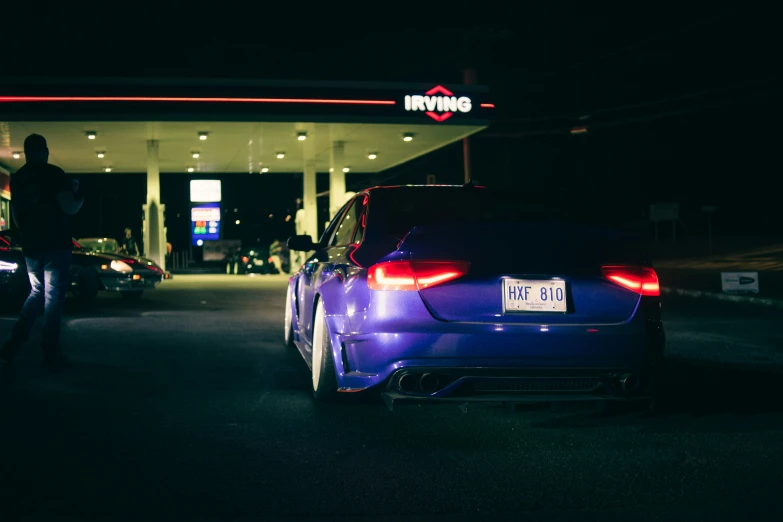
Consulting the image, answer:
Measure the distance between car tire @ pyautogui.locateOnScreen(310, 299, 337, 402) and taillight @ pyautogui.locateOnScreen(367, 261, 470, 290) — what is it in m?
0.89

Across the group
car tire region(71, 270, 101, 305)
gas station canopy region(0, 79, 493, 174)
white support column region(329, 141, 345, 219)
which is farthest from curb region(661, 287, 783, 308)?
white support column region(329, 141, 345, 219)

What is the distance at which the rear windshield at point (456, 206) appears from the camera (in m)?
5.82

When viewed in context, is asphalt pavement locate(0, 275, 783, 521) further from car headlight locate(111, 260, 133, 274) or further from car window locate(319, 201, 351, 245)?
car headlight locate(111, 260, 133, 274)

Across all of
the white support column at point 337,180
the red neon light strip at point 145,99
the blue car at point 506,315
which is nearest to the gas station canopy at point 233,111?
the red neon light strip at point 145,99

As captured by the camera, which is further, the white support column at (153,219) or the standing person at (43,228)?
the white support column at (153,219)

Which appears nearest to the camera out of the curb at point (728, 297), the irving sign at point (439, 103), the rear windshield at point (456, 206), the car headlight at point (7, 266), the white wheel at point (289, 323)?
the rear windshield at point (456, 206)

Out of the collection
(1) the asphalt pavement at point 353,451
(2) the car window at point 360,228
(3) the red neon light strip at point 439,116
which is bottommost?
(1) the asphalt pavement at point 353,451

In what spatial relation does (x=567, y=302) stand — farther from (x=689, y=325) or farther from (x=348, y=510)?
(x=689, y=325)

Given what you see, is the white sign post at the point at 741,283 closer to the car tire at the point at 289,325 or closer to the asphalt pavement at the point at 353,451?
the asphalt pavement at the point at 353,451

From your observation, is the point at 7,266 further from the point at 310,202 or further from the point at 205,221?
the point at 205,221

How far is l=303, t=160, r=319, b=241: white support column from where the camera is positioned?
1280 inches

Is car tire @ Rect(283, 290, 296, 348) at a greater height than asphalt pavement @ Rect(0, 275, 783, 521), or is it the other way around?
car tire @ Rect(283, 290, 296, 348)

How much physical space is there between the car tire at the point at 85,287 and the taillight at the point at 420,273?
11305mm

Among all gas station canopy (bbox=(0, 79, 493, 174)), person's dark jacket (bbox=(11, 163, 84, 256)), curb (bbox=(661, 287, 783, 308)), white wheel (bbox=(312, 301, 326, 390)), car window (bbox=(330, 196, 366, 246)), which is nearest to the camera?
white wheel (bbox=(312, 301, 326, 390))
